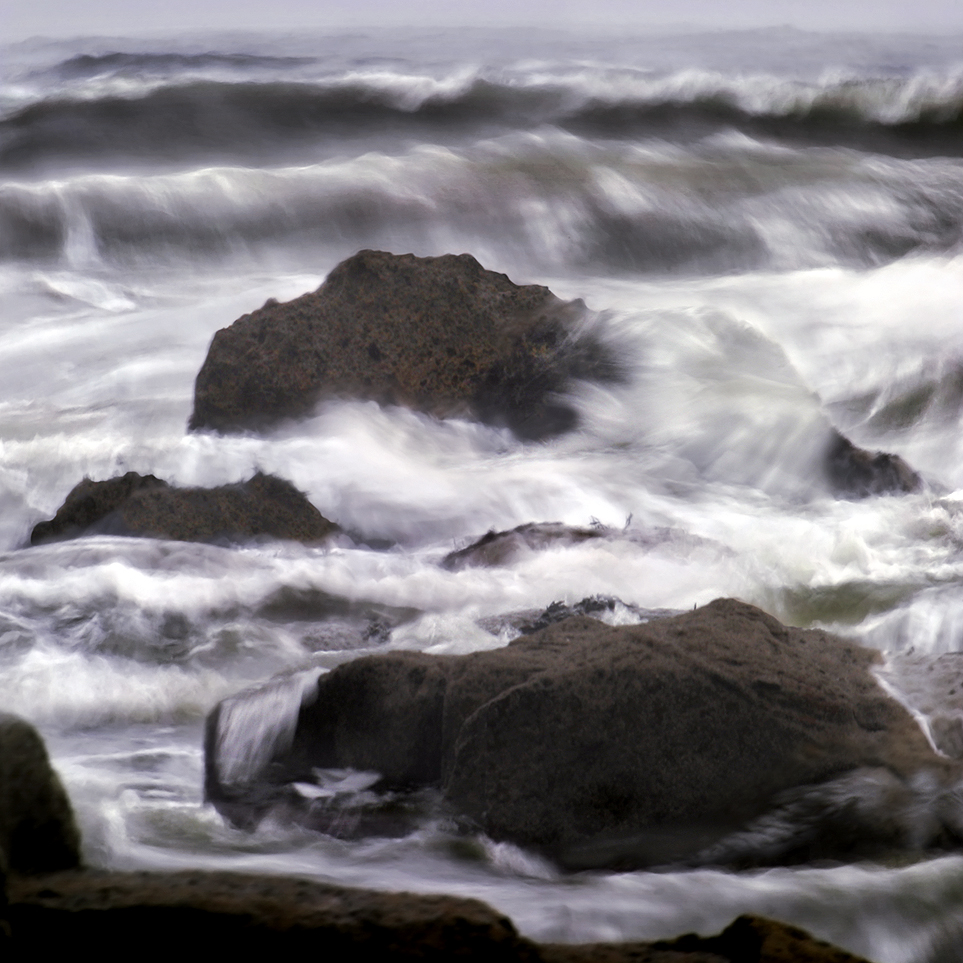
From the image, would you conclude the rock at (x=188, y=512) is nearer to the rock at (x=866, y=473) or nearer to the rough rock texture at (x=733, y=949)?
the rock at (x=866, y=473)

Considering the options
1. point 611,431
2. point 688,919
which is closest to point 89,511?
point 611,431

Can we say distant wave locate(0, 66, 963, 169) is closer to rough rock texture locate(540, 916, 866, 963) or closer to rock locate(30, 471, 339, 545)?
rock locate(30, 471, 339, 545)

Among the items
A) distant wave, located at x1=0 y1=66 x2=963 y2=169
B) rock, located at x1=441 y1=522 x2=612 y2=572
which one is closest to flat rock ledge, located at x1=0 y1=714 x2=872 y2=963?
rock, located at x1=441 y1=522 x2=612 y2=572

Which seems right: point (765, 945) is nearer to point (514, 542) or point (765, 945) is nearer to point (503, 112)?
point (514, 542)

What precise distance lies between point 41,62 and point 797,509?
20.9ft

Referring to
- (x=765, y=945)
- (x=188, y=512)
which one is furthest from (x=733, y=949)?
(x=188, y=512)

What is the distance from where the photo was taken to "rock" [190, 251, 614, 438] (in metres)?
3.67

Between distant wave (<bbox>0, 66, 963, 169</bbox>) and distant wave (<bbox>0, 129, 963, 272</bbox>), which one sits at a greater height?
distant wave (<bbox>0, 66, 963, 169</bbox>)

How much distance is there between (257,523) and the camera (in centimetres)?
340

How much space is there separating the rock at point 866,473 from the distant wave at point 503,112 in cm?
335

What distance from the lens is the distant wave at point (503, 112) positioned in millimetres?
6594

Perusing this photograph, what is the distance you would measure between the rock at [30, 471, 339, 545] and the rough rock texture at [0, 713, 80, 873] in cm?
159

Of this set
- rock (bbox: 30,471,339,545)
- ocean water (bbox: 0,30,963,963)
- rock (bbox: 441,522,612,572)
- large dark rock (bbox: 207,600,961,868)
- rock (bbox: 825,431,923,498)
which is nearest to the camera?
large dark rock (bbox: 207,600,961,868)

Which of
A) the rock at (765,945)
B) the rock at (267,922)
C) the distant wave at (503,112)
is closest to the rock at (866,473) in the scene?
the rock at (765,945)
